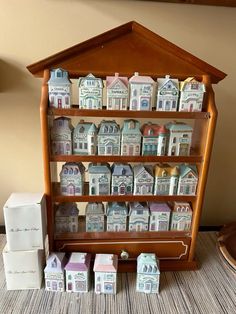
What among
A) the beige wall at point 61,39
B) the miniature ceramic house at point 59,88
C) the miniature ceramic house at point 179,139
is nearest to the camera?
the miniature ceramic house at point 59,88

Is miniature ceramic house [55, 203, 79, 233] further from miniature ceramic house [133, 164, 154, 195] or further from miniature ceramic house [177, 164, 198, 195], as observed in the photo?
miniature ceramic house [177, 164, 198, 195]

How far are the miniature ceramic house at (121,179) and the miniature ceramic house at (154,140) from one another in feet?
0.35

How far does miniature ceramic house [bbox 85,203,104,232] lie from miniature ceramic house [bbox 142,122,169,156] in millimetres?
328

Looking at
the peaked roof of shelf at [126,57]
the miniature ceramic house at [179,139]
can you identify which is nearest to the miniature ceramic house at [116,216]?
the miniature ceramic house at [179,139]

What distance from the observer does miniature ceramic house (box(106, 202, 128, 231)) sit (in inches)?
49.3

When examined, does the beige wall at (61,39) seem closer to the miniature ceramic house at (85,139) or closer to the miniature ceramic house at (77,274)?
the miniature ceramic house at (85,139)

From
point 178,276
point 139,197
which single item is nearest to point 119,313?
point 178,276

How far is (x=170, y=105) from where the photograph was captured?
111 cm

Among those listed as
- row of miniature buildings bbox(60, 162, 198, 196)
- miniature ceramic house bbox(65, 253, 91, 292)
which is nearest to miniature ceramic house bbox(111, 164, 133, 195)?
row of miniature buildings bbox(60, 162, 198, 196)

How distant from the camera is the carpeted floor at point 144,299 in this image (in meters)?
1.12

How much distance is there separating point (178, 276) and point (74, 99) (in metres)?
0.98

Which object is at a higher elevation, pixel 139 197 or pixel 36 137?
pixel 36 137

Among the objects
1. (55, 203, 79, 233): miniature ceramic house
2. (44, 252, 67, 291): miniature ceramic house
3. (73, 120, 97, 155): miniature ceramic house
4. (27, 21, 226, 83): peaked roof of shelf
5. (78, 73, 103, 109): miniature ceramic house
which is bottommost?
(44, 252, 67, 291): miniature ceramic house

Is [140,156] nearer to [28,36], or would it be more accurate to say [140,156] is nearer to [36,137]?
[36,137]
